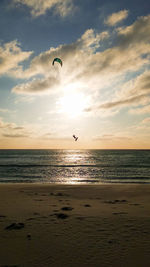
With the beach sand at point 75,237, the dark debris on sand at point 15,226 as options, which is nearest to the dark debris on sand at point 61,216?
the beach sand at point 75,237

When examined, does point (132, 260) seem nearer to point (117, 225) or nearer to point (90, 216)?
point (117, 225)

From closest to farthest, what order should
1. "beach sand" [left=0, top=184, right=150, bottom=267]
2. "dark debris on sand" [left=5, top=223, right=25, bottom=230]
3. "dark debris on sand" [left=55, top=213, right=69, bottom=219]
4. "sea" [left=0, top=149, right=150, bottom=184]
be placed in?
"beach sand" [left=0, top=184, right=150, bottom=267], "dark debris on sand" [left=5, top=223, right=25, bottom=230], "dark debris on sand" [left=55, top=213, right=69, bottom=219], "sea" [left=0, top=149, right=150, bottom=184]

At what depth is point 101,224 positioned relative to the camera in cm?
698

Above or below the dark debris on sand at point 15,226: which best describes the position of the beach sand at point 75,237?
below

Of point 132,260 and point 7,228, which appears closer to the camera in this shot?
point 132,260

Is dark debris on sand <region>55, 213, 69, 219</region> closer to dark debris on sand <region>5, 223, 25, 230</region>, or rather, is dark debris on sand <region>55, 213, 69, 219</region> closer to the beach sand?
the beach sand

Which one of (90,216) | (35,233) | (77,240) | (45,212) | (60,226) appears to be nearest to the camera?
(77,240)

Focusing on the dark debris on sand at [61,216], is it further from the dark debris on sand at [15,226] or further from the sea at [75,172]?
the sea at [75,172]

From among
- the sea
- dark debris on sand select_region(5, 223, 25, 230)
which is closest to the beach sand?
dark debris on sand select_region(5, 223, 25, 230)

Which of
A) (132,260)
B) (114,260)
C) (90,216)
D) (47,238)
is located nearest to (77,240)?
(47,238)

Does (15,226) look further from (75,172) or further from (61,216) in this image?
(75,172)

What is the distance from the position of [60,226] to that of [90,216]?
1.74 meters

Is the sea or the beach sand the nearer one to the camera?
the beach sand

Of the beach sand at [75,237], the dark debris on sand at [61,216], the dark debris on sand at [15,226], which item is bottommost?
the beach sand at [75,237]
